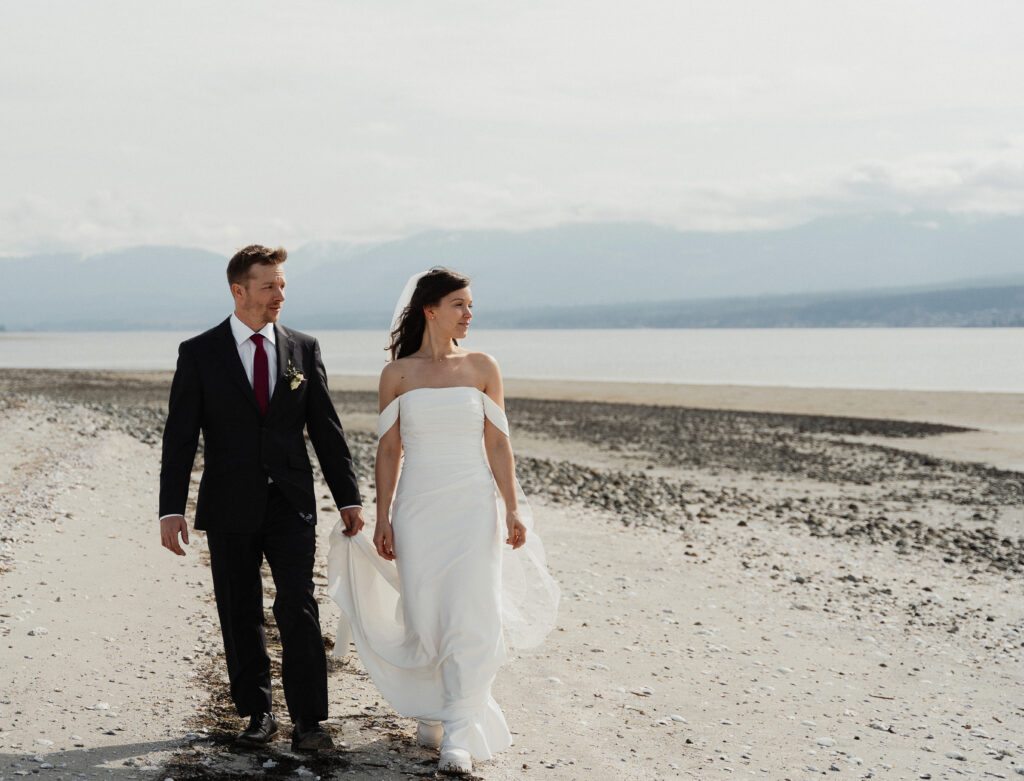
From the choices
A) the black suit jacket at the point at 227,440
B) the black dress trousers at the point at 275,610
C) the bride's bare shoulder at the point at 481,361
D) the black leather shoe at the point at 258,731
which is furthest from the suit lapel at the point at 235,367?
the black leather shoe at the point at 258,731

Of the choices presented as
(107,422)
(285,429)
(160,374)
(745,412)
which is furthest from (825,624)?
(160,374)

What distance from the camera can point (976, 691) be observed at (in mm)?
8156

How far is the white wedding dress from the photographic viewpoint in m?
5.42

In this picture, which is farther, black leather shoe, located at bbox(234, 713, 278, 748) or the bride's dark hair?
the bride's dark hair

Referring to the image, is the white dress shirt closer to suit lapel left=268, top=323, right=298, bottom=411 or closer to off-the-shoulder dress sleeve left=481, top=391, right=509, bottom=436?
suit lapel left=268, top=323, right=298, bottom=411

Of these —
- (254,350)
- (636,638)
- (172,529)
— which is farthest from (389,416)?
(636,638)

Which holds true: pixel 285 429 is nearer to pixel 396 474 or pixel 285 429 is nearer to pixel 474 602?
pixel 396 474

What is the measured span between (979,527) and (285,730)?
1321cm

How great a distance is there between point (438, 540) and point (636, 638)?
3.76 metres

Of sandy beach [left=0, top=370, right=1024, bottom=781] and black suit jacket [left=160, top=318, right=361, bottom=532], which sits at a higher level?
black suit jacket [left=160, top=318, right=361, bottom=532]

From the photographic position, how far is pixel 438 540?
5.53 meters

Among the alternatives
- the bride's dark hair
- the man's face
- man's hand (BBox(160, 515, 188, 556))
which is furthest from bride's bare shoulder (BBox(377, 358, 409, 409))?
man's hand (BBox(160, 515, 188, 556))

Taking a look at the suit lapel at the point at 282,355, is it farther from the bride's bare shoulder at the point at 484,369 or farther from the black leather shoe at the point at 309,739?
the black leather shoe at the point at 309,739

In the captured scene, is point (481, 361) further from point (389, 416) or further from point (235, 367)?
point (235, 367)
